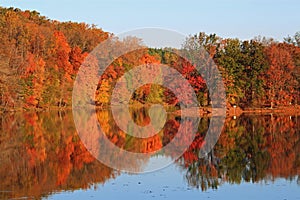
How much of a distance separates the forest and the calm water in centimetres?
1987

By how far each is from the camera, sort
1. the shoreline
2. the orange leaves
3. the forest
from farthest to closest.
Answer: the orange leaves → the forest → the shoreline

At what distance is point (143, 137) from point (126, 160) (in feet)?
21.9

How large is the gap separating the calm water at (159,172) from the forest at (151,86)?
19.9m

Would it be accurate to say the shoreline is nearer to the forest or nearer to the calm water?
the forest

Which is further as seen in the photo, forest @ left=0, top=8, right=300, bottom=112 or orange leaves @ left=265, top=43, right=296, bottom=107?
orange leaves @ left=265, top=43, right=296, bottom=107

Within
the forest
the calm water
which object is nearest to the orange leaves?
the forest

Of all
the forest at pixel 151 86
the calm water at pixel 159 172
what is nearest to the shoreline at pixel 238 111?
the forest at pixel 151 86

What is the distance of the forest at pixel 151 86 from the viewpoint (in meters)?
41.8

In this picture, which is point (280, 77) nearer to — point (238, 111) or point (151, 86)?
point (238, 111)

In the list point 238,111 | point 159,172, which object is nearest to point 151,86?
point 238,111

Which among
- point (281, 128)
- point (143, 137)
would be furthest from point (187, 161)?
point (281, 128)

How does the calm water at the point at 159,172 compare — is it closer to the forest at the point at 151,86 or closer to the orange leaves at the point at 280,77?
the forest at the point at 151,86

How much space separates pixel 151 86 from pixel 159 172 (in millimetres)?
39257

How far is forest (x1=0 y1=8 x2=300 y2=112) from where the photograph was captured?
4178 centimetres
